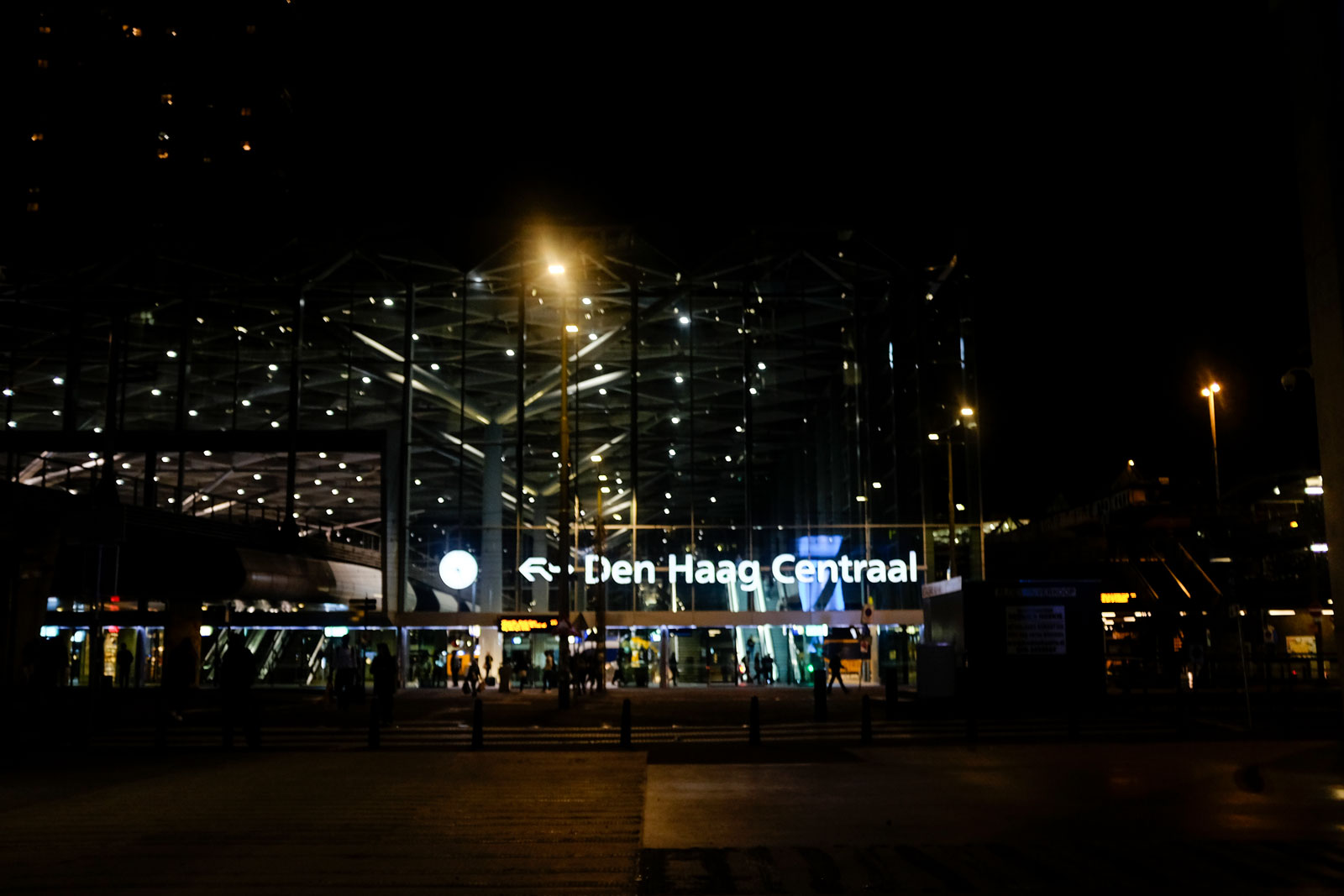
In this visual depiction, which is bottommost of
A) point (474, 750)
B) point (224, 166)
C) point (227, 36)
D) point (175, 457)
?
point (474, 750)

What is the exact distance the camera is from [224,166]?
124 feet

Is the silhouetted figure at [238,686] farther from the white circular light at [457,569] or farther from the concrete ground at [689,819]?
the white circular light at [457,569]

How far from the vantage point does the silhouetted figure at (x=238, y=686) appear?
18406 mm

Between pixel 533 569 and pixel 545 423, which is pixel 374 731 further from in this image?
pixel 545 423

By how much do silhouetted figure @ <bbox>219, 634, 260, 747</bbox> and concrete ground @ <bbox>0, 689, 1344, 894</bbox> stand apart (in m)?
0.66

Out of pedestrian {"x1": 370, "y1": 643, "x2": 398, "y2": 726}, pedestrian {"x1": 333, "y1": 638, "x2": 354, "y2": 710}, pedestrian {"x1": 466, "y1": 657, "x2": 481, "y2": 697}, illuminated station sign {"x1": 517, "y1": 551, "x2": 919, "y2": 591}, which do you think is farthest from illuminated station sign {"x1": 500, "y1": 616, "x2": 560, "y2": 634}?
illuminated station sign {"x1": 517, "y1": 551, "x2": 919, "y2": 591}

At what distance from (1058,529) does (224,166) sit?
115 feet

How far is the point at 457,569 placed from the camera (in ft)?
150

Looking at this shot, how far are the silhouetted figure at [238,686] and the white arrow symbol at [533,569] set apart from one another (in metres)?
27.2

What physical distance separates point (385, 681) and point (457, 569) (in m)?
21.1

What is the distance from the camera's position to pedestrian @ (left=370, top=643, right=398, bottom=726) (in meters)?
23.8

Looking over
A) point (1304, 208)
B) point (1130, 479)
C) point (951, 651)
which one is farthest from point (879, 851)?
point (1130, 479)

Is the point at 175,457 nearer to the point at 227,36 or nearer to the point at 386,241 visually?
the point at 386,241

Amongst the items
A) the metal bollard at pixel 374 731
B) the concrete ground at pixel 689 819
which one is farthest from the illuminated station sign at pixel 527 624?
the concrete ground at pixel 689 819
